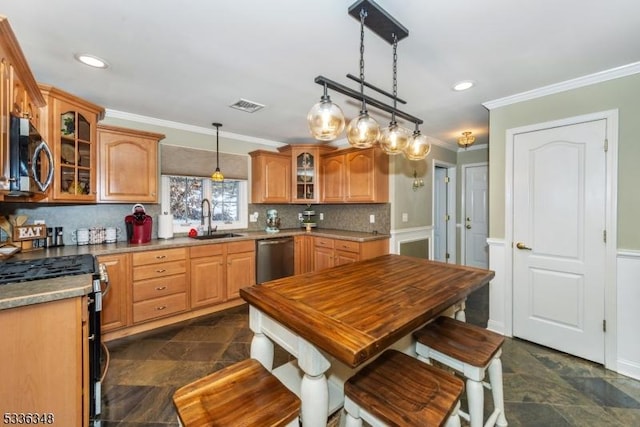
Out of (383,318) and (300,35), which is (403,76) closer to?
(300,35)

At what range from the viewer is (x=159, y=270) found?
2.90 metres

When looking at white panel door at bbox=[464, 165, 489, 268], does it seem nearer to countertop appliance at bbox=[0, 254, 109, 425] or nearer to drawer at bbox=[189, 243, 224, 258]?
drawer at bbox=[189, 243, 224, 258]

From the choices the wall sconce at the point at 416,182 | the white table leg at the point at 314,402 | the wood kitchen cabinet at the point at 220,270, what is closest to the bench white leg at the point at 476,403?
the white table leg at the point at 314,402

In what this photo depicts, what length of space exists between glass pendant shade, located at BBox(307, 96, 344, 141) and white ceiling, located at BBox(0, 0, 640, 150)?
508 millimetres

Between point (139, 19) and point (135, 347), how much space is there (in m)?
2.67

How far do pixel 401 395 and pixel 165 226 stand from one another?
3.15 meters

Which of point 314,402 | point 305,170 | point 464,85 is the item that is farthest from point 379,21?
point 305,170

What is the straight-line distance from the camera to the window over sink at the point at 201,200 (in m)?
3.62

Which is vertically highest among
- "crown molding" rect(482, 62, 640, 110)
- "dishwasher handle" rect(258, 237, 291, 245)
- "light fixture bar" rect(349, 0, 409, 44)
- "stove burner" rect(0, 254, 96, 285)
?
"crown molding" rect(482, 62, 640, 110)

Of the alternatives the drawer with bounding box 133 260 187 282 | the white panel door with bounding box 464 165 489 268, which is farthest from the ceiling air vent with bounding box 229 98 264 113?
the white panel door with bounding box 464 165 489 268

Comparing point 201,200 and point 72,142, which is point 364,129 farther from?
point 201,200

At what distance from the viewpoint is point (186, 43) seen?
1.78m

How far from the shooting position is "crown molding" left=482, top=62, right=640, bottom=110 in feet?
6.89

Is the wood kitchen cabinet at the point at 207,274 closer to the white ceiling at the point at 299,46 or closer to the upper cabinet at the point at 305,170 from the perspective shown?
the upper cabinet at the point at 305,170
